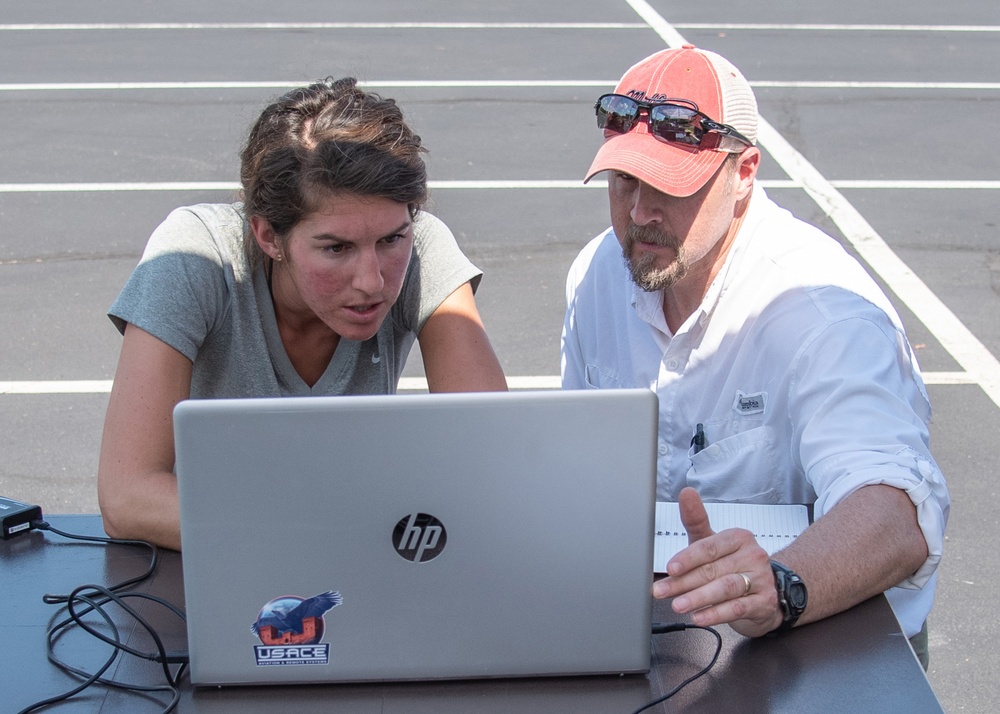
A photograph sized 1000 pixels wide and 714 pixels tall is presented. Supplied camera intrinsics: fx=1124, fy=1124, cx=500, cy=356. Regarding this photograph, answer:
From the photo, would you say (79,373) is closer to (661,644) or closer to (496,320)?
(496,320)

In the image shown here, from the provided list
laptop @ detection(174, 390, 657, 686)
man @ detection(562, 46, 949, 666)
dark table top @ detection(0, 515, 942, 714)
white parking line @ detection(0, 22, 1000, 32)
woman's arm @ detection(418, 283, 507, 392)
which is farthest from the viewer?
white parking line @ detection(0, 22, 1000, 32)

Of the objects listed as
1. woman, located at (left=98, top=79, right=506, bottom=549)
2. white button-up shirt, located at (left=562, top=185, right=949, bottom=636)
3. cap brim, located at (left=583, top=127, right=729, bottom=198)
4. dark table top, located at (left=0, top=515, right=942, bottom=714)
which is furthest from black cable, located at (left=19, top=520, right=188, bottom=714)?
cap brim, located at (left=583, top=127, right=729, bottom=198)

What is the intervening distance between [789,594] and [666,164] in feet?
3.26

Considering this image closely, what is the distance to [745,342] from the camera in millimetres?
2289

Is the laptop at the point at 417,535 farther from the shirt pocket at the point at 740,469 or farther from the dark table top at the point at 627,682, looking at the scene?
the shirt pocket at the point at 740,469

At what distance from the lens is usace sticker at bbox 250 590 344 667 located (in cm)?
152

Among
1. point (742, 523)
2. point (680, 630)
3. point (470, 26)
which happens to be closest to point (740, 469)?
point (742, 523)

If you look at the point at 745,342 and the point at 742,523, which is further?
the point at 745,342

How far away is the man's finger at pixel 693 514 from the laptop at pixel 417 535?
0.17 meters

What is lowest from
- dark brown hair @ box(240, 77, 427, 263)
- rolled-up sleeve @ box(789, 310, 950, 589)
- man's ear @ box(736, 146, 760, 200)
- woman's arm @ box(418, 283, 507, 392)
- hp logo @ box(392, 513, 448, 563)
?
woman's arm @ box(418, 283, 507, 392)

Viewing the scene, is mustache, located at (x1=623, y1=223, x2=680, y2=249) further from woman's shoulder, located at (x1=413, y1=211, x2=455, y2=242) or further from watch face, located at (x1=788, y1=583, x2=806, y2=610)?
watch face, located at (x1=788, y1=583, x2=806, y2=610)

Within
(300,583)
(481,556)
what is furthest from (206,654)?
(481,556)

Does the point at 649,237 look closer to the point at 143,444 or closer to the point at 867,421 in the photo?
the point at 867,421

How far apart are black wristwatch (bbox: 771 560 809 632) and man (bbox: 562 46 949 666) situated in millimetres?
80
